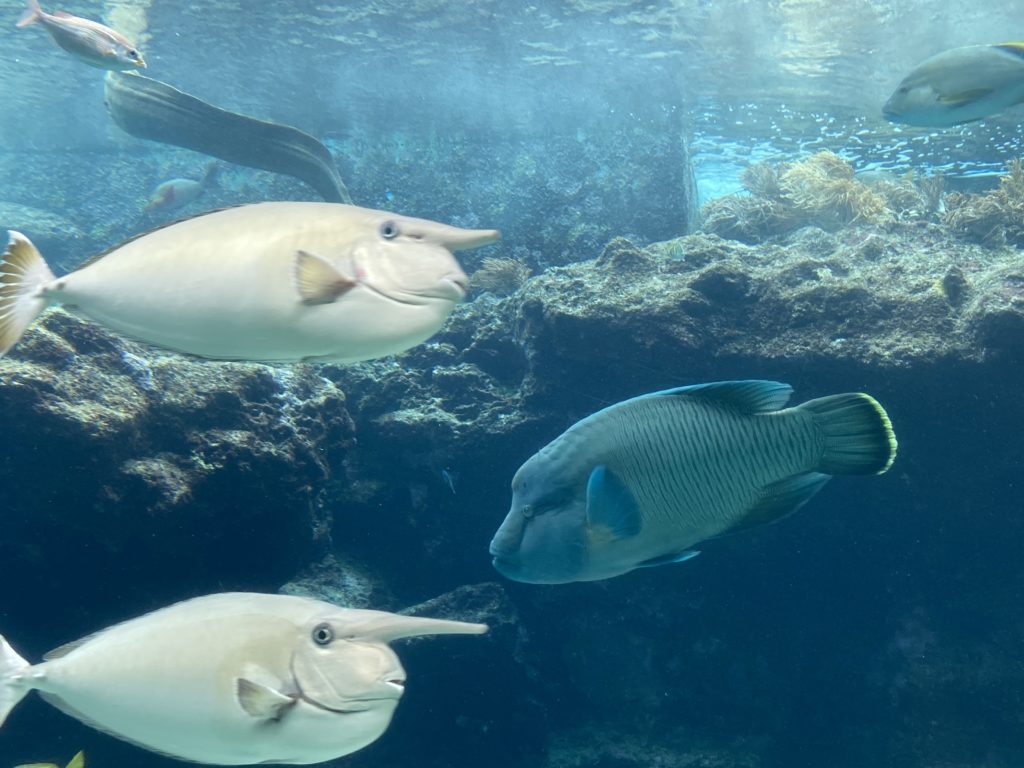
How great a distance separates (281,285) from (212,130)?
908 cm

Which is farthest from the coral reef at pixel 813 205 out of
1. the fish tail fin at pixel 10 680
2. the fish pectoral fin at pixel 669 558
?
the fish tail fin at pixel 10 680

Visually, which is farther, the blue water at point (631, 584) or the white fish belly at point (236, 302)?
the blue water at point (631, 584)

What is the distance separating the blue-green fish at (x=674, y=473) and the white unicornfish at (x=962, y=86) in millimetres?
4037

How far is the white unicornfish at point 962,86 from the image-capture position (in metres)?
4.67

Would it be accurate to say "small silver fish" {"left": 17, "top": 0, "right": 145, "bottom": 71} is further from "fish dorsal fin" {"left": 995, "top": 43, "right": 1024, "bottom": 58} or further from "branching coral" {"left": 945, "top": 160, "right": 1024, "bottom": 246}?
"branching coral" {"left": 945, "top": 160, "right": 1024, "bottom": 246}

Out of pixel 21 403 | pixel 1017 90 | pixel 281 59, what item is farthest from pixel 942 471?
pixel 281 59

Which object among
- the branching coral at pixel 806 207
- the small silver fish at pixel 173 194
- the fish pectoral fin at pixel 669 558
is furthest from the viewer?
the small silver fish at pixel 173 194

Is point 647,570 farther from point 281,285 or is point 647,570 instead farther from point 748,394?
point 281,285

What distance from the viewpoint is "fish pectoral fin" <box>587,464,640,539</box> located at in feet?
8.86

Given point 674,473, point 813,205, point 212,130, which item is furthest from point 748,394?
point 212,130

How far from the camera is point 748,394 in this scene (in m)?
2.67

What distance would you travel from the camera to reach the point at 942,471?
4.99m

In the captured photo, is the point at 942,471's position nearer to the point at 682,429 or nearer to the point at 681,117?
the point at 682,429

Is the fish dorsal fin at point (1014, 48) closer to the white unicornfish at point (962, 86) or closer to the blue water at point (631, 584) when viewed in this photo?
the white unicornfish at point (962, 86)
